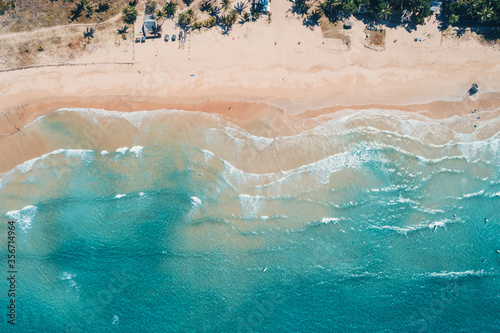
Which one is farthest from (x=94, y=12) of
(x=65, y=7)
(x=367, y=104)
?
(x=367, y=104)

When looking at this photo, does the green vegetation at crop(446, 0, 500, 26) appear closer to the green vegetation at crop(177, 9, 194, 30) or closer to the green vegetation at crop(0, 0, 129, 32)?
the green vegetation at crop(177, 9, 194, 30)

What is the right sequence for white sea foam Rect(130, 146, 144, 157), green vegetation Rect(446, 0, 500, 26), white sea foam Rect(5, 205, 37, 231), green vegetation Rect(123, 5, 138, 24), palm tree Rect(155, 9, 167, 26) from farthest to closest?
palm tree Rect(155, 9, 167, 26) → green vegetation Rect(123, 5, 138, 24) → white sea foam Rect(130, 146, 144, 157) → green vegetation Rect(446, 0, 500, 26) → white sea foam Rect(5, 205, 37, 231)

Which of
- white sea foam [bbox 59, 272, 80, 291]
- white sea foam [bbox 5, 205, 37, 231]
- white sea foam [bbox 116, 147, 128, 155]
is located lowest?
white sea foam [bbox 59, 272, 80, 291]

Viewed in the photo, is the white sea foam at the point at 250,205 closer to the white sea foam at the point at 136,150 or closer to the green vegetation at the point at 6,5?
the white sea foam at the point at 136,150

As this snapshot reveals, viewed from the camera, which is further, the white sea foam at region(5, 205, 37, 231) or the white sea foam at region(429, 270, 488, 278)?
the white sea foam at region(429, 270, 488, 278)

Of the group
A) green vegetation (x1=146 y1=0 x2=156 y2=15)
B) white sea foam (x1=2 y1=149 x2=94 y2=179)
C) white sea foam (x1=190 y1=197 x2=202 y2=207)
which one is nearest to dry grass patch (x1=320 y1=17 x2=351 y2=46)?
green vegetation (x1=146 y1=0 x2=156 y2=15)

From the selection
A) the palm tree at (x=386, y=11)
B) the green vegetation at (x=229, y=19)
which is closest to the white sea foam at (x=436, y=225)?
the palm tree at (x=386, y=11)

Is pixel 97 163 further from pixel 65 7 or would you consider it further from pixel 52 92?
pixel 65 7

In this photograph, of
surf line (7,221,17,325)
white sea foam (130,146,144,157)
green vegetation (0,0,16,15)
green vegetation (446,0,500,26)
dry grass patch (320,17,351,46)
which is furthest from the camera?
dry grass patch (320,17,351,46)
